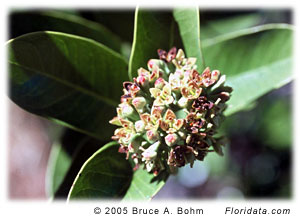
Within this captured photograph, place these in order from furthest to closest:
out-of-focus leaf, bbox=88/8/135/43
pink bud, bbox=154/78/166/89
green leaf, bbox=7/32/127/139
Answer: out-of-focus leaf, bbox=88/8/135/43, green leaf, bbox=7/32/127/139, pink bud, bbox=154/78/166/89

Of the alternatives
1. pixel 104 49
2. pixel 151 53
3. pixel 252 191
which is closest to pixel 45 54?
pixel 104 49

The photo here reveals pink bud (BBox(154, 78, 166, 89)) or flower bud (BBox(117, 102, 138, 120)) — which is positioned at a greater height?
pink bud (BBox(154, 78, 166, 89))

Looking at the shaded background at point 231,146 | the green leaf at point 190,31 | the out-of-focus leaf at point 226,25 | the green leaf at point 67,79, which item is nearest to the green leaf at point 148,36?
the green leaf at point 190,31

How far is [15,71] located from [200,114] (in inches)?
41.0

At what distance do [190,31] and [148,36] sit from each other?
0.24 m

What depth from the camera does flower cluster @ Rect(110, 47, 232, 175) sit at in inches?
74.1

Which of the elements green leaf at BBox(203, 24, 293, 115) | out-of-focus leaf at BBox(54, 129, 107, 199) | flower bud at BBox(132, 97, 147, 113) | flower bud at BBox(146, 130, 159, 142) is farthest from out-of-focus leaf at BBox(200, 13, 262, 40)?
flower bud at BBox(146, 130, 159, 142)

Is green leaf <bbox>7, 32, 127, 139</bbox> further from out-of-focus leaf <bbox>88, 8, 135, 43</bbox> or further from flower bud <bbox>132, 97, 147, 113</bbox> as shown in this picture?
out-of-focus leaf <bbox>88, 8, 135, 43</bbox>

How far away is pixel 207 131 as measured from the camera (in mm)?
1924

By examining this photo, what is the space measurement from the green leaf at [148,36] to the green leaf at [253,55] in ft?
1.53

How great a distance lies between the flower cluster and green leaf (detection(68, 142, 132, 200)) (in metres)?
0.12

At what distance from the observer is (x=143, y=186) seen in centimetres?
208

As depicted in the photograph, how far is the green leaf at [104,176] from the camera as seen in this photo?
1937 mm

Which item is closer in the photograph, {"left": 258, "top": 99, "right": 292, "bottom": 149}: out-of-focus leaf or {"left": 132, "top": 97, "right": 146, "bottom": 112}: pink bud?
{"left": 132, "top": 97, "right": 146, "bottom": 112}: pink bud
